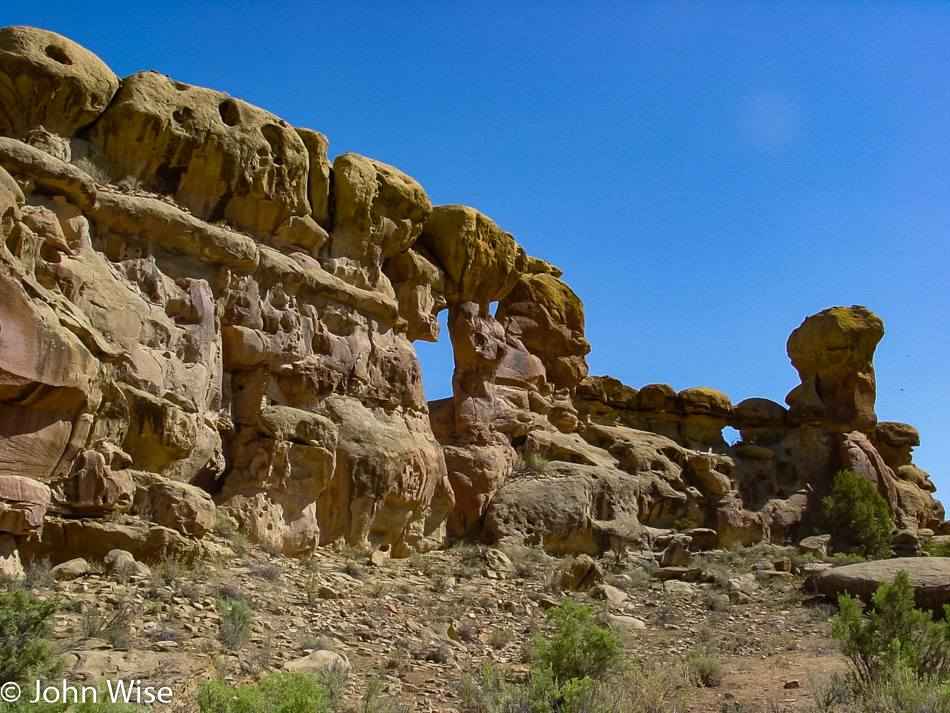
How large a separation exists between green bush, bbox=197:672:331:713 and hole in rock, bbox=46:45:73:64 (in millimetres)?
11768

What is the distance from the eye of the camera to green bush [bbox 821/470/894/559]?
76.4 ft

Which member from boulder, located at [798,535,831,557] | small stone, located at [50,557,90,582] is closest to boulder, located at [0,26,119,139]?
small stone, located at [50,557,90,582]

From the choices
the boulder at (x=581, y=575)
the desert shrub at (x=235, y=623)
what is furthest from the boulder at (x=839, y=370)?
the desert shrub at (x=235, y=623)

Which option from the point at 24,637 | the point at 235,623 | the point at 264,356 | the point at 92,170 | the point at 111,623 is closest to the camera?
the point at 24,637

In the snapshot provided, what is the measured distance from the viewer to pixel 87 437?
1151cm

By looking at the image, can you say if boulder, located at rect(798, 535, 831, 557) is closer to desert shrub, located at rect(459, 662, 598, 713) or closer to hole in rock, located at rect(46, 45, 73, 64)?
desert shrub, located at rect(459, 662, 598, 713)

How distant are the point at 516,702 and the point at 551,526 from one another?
1012 centimetres

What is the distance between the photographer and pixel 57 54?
49.1 ft

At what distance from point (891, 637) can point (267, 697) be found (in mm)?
8070

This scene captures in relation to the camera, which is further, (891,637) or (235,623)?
(891,637)

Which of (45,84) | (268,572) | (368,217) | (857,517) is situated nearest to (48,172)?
(45,84)

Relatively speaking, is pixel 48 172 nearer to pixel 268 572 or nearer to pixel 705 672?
pixel 268 572

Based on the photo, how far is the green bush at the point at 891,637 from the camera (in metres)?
10.7

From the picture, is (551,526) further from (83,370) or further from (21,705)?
(21,705)
